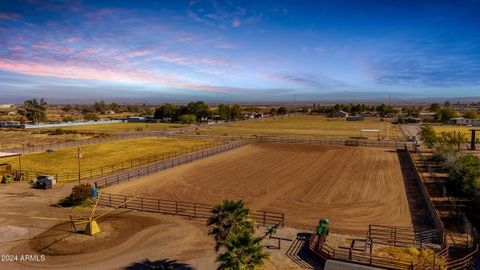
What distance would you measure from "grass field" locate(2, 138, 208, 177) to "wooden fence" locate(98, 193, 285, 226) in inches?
596

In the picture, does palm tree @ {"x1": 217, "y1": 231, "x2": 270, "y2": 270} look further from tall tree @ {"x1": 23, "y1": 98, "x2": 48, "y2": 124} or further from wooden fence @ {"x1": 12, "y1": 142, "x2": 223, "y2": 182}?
tall tree @ {"x1": 23, "y1": 98, "x2": 48, "y2": 124}

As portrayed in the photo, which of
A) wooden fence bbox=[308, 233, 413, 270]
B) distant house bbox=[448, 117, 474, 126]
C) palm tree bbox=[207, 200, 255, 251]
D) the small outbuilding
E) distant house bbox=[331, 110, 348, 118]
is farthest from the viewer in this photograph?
distant house bbox=[331, 110, 348, 118]

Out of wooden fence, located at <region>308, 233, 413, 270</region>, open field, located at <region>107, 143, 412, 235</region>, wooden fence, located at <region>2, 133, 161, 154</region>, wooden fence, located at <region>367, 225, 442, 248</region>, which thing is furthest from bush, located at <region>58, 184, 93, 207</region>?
wooden fence, located at <region>2, 133, 161, 154</region>

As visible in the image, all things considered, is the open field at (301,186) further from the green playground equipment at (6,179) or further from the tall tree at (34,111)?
the tall tree at (34,111)

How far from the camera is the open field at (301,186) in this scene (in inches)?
993

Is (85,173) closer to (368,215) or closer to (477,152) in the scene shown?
(368,215)

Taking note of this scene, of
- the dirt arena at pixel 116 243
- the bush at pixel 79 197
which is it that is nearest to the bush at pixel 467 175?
the dirt arena at pixel 116 243

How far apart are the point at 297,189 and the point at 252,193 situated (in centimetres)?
433

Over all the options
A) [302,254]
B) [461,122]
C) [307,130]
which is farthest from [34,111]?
[461,122]

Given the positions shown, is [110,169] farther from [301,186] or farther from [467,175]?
[467,175]

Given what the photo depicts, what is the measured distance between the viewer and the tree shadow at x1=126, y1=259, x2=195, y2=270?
55.1 feet

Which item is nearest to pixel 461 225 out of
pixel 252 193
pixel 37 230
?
pixel 252 193

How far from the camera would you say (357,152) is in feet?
181

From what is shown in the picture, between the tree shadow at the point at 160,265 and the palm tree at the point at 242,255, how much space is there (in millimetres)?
4953
